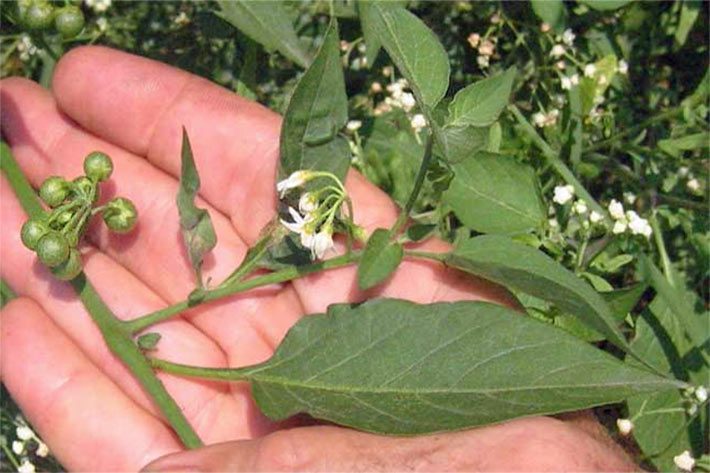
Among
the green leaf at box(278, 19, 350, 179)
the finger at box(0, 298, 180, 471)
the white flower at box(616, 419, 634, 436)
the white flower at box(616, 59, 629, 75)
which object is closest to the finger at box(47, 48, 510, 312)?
the green leaf at box(278, 19, 350, 179)

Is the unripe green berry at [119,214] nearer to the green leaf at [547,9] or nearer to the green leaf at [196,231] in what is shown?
the green leaf at [196,231]

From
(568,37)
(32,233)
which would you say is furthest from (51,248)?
(568,37)

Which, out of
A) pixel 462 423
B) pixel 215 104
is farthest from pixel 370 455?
pixel 215 104

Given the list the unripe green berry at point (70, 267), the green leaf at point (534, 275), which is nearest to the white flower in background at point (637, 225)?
the green leaf at point (534, 275)

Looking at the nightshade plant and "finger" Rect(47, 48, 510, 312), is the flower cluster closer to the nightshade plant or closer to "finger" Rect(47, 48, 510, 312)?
the nightshade plant

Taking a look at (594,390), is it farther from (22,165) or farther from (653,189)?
(22,165)

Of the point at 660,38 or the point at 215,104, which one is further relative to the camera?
the point at 660,38
